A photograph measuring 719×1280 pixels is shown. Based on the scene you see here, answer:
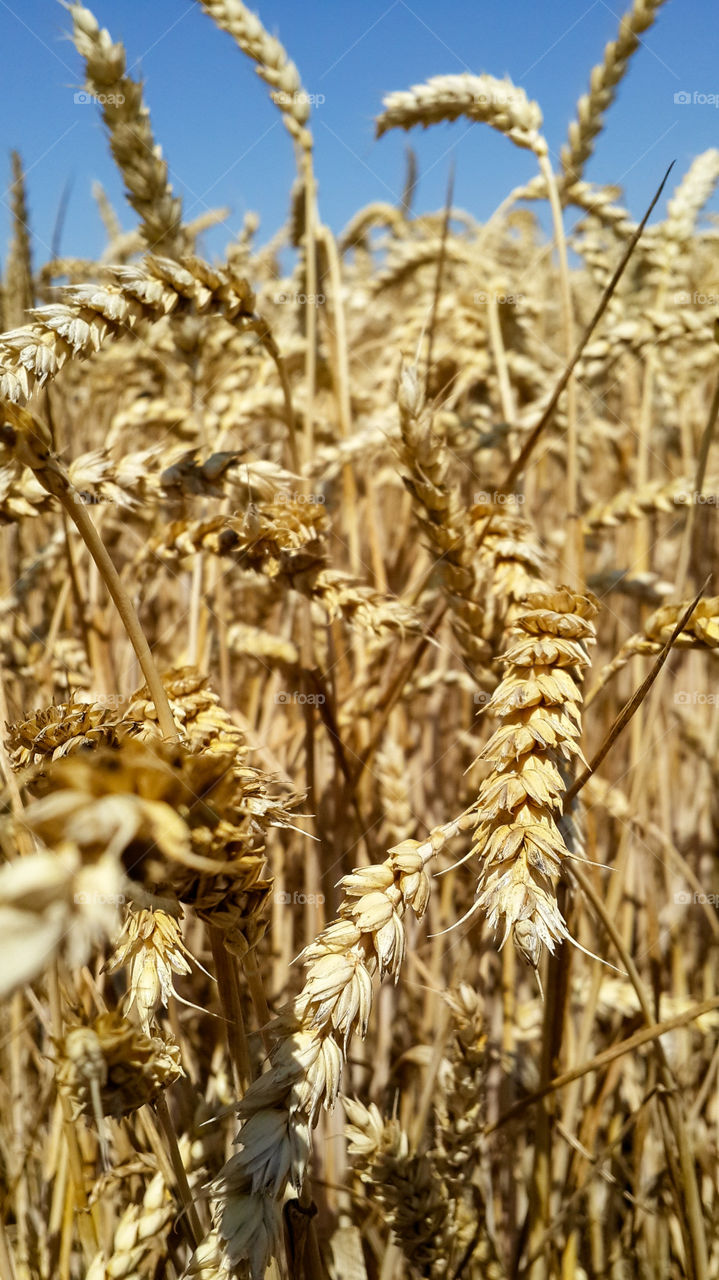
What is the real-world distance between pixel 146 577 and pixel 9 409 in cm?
52

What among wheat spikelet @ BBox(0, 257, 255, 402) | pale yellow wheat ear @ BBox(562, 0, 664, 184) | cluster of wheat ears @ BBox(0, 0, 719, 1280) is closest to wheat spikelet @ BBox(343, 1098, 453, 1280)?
cluster of wheat ears @ BBox(0, 0, 719, 1280)

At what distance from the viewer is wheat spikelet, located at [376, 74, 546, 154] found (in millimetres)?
899

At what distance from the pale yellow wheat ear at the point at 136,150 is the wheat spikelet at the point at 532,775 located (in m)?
0.66

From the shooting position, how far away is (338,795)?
0.94 meters

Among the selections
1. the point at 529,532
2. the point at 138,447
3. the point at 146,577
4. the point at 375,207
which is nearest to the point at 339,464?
the point at 146,577

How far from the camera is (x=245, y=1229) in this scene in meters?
0.38

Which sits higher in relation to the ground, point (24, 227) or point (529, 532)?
point (24, 227)

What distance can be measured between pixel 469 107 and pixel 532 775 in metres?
0.89

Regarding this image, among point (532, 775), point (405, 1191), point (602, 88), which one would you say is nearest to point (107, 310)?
point (532, 775)

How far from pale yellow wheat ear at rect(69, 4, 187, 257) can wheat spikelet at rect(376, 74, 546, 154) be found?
339 mm

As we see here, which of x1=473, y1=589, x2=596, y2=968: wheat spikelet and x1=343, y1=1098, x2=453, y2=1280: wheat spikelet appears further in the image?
x1=343, y1=1098, x2=453, y2=1280: wheat spikelet

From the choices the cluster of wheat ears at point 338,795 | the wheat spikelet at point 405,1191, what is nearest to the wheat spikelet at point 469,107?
the cluster of wheat ears at point 338,795

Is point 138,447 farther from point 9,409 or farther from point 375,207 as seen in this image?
point 9,409

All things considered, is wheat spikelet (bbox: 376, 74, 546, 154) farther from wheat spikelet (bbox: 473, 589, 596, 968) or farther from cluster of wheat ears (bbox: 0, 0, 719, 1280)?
wheat spikelet (bbox: 473, 589, 596, 968)
